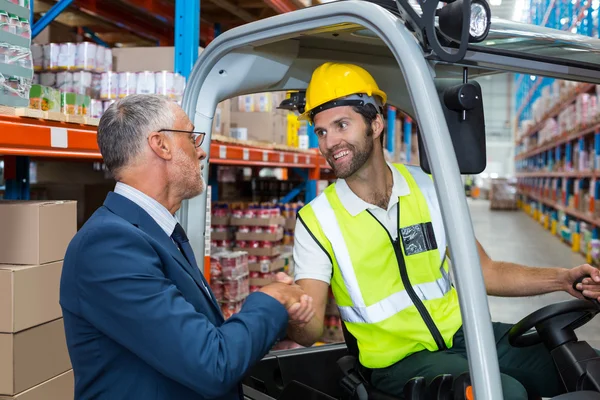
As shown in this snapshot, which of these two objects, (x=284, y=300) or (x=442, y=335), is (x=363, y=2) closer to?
(x=284, y=300)

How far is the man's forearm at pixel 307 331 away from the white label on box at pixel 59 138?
48.5 inches

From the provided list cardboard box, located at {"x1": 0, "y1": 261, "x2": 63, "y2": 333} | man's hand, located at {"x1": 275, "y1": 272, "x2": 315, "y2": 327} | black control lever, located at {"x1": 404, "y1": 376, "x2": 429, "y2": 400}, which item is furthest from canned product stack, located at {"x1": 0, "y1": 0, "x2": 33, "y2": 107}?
black control lever, located at {"x1": 404, "y1": 376, "x2": 429, "y2": 400}

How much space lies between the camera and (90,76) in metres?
3.63

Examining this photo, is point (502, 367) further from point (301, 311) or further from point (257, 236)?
point (257, 236)

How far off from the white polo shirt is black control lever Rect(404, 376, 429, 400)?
0.54 meters

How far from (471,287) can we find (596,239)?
8785mm

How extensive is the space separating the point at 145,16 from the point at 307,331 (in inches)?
168

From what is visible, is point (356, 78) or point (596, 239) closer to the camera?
point (356, 78)

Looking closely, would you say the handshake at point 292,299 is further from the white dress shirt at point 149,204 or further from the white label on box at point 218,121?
the white label on box at point 218,121

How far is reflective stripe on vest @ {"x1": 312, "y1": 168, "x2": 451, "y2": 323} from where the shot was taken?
2295mm

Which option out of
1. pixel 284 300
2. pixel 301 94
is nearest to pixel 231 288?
pixel 301 94

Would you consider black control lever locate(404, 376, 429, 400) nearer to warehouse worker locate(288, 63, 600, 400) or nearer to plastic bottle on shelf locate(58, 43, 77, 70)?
warehouse worker locate(288, 63, 600, 400)

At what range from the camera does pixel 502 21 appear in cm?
183

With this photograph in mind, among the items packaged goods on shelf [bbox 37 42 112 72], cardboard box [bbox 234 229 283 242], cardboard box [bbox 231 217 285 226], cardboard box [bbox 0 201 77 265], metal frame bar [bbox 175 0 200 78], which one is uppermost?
metal frame bar [bbox 175 0 200 78]
